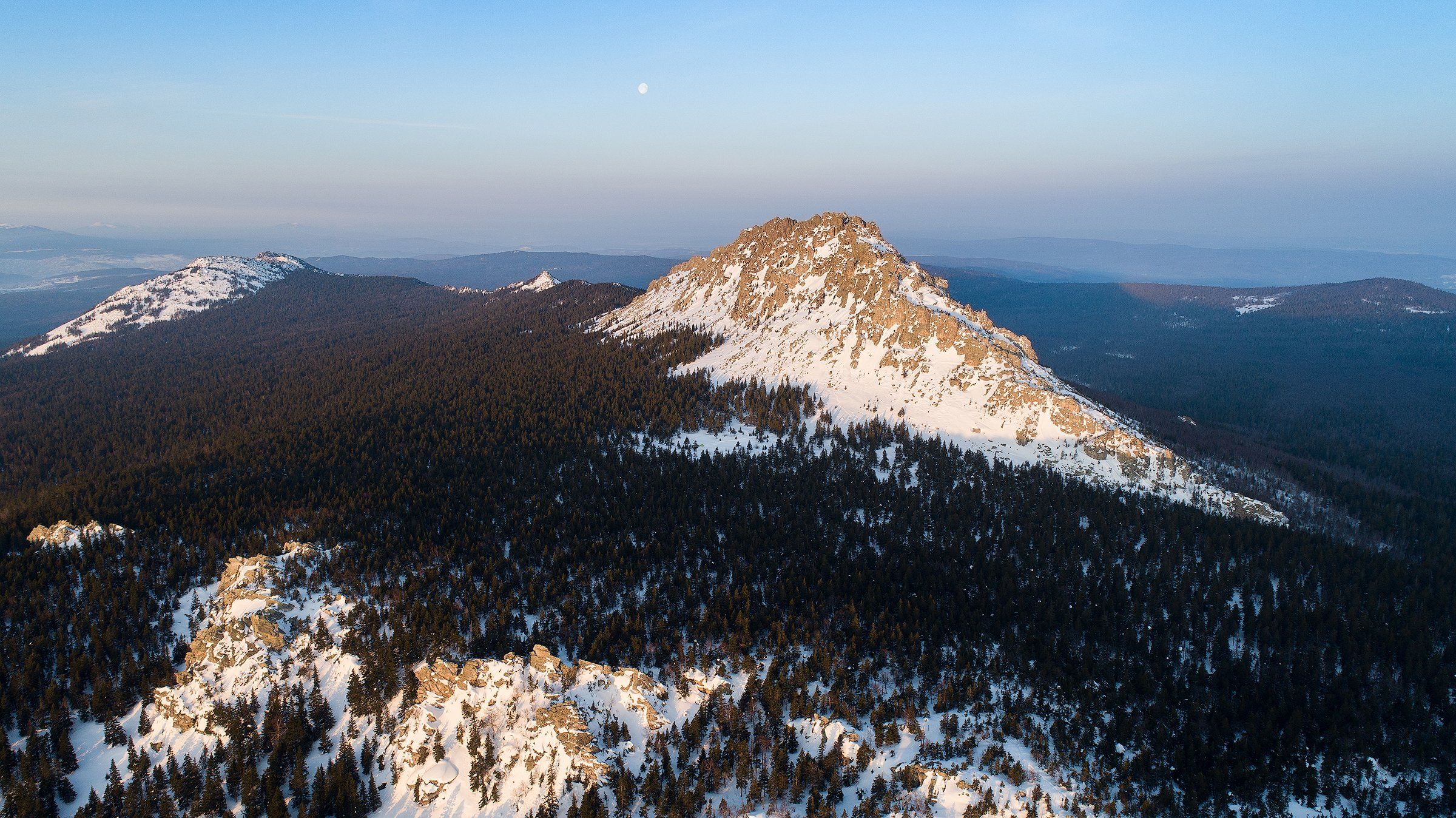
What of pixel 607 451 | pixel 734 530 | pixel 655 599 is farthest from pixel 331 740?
pixel 607 451

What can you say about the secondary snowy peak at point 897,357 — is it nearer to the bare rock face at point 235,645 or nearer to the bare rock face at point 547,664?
the bare rock face at point 547,664

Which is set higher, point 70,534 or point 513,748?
point 70,534

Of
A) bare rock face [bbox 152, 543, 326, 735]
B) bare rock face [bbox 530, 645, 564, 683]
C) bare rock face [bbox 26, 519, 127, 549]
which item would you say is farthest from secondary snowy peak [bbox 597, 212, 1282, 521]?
bare rock face [bbox 26, 519, 127, 549]

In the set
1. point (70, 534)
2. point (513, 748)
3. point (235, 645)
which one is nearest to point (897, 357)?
point (513, 748)

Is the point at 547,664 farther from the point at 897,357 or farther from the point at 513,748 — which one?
the point at 897,357

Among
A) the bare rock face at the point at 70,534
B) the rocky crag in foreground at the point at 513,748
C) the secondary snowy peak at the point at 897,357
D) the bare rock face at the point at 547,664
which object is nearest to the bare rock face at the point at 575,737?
the rocky crag in foreground at the point at 513,748

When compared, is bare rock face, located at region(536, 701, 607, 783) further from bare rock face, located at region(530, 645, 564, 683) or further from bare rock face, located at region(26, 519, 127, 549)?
bare rock face, located at region(26, 519, 127, 549)

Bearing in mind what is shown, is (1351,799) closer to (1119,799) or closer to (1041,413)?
(1119,799)
